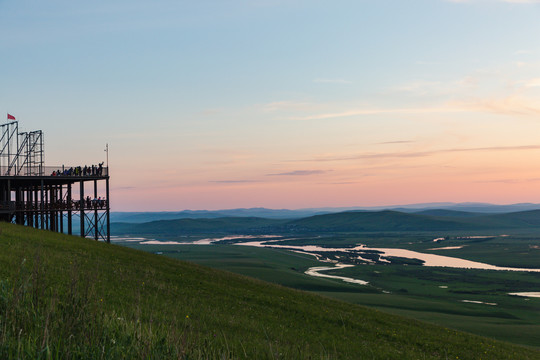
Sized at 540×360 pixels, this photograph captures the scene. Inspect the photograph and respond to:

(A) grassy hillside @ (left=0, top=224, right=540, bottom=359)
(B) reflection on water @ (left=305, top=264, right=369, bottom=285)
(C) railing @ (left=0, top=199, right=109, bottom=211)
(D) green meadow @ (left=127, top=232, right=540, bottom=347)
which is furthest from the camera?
(B) reflection on water @ (left=305, top=264, right=369, bottom=285)

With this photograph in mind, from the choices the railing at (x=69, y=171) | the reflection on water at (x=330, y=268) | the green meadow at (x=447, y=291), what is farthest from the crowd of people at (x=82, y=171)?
the reflection on water at (x=330, y=268)

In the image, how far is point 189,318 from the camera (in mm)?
18047

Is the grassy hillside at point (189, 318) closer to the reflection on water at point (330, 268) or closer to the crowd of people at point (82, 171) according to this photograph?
the crowd of people at point (82, 171)

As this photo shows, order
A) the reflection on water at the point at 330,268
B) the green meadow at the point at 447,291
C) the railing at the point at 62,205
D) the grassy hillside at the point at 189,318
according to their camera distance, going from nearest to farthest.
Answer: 1. the grassy hillside at the point at 189,318
2. the green meadow at the point at 447,291
3. the railing at the point at 62,205
4. the reflection on water at the point at 330,268

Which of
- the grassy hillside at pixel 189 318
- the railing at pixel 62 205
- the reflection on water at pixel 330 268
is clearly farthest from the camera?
the reflection on water at pixel 330 268

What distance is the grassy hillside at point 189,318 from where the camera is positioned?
9812 millimetres

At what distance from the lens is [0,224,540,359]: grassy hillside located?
9.81m

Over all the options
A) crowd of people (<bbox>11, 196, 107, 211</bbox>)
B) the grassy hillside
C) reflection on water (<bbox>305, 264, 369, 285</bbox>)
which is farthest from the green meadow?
crowd of people (<bbox>11, 196, 107, 211</bbox>)

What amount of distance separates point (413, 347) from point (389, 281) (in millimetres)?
74729

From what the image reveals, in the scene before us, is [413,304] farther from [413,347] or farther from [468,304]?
[413,347]

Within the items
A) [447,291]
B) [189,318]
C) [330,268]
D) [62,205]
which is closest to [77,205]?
[62,205]

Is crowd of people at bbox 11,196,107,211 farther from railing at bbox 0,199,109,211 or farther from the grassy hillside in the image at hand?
the grassy hillside

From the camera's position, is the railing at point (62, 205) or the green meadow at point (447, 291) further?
the railing at point (62, 205)

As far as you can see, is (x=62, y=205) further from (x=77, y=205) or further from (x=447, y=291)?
(x=447, y=291)
